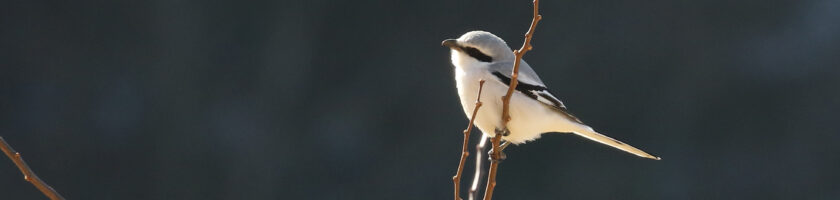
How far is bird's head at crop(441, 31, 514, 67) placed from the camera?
5.78 ft

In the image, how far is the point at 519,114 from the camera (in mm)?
1792

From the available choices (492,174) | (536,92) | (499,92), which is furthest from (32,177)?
(536,92)

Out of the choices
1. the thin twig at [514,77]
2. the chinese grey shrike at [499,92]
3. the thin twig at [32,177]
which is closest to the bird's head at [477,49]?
the chinese grey shrike at [499,92]

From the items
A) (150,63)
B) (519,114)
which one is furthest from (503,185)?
(519,114)

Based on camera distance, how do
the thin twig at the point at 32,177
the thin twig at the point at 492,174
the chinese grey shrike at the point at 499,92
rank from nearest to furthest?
the thin twig at the point at 32,177 → the thin twig at the point at 492,174 → the chinese grey shrike at the point at 499,92

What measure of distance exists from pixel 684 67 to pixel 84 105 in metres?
2.98

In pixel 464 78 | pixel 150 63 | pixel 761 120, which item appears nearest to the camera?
pixel 464 78

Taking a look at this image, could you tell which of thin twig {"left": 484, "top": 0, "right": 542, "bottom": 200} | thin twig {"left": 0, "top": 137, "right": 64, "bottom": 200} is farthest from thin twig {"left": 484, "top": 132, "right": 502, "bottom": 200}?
thin twig {"left": 0, "top": 137, "right": 64, "bottom": 200}

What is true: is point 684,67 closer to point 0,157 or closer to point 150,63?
point 150,63

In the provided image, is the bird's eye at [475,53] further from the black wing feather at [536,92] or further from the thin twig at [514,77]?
the thin twig at [514,77]

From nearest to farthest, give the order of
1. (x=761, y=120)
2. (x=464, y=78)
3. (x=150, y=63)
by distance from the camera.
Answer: (x=464, y=78)
(x=761, y=120)
(x=150, y=63)

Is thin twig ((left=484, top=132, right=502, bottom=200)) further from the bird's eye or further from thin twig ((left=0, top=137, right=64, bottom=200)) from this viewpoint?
thin twig ((left=0, top=137, right=64, bottom=200))

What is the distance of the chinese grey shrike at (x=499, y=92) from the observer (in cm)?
173

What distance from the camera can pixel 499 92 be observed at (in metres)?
1.73
